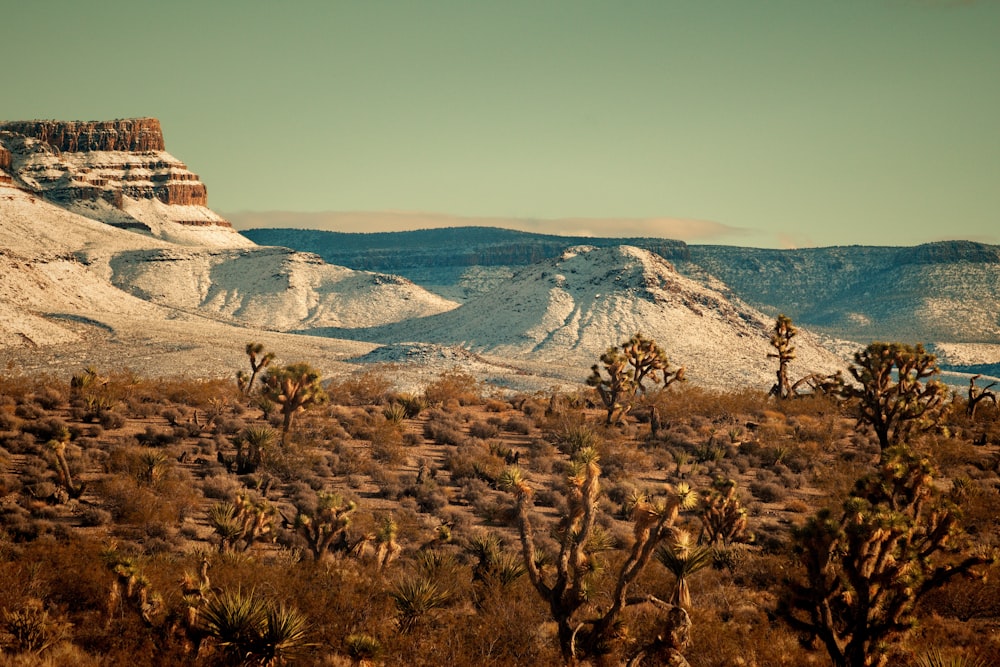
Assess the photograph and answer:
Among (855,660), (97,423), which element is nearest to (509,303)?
(97,423)

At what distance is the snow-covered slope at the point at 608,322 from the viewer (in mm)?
71938

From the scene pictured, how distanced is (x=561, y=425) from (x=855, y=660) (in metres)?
22.4

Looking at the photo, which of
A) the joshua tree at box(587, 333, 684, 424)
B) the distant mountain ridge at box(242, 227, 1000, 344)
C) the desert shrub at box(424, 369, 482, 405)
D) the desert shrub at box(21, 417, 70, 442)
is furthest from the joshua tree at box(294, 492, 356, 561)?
the distant mountain ridge at box(242, 227, 1000, 344)

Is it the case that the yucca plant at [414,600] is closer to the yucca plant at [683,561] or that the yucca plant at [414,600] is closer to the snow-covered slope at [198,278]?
the yucca plant at [683,561]

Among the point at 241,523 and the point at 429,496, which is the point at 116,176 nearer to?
the point at 429,496

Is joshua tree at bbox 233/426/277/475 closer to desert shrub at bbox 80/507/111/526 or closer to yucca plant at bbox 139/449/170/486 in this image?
yucca plant at bbox 139/449/170/486

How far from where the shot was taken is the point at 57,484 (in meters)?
23.3

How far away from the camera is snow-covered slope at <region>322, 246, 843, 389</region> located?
236ft

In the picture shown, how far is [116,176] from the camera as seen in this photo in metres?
154

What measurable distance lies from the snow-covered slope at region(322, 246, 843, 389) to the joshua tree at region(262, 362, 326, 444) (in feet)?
121

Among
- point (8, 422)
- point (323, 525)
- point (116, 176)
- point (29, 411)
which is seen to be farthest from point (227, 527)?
point (116, 176)

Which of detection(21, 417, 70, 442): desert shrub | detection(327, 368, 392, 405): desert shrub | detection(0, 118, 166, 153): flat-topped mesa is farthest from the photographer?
detection(0, 118, 166, 153): flat-topped mesa

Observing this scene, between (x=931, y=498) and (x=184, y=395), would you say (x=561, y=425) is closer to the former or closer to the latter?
(x=184, y=395)

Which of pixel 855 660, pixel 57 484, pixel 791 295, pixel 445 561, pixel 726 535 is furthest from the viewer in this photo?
pixel 791 295
